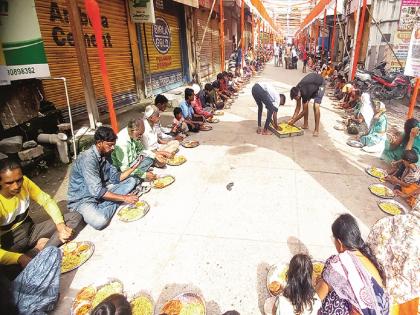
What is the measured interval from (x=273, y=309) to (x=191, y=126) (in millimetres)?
5364

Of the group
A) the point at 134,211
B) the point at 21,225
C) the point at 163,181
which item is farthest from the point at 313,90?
the point at 21,225

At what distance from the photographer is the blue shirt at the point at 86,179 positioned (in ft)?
11.5

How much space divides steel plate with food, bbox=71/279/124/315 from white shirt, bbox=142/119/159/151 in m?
2.98

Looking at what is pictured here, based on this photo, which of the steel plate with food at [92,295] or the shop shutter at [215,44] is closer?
the steel plate with food at [92,295]

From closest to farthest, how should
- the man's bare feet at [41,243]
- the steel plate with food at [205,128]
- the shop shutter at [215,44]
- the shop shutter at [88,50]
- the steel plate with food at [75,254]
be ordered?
the steel plate with food at [75,254]
the man's bare feet at [41,243]
the shop shutter at [88,50]
the steel plate with food at [205,128]
the shop shutter at [215,44]

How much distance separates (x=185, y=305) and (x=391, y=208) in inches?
122

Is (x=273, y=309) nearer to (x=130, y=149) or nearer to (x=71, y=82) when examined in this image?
(x=130, y=149)

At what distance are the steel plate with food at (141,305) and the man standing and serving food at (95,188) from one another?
4.23 feet

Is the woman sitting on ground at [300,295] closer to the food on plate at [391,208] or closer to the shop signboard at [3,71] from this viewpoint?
the food on plate at [391,208]

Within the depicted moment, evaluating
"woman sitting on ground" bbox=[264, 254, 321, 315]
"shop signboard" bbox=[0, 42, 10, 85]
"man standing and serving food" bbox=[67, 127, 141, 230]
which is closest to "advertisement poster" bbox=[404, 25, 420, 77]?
"woman sitting on ground" bbox=[264, 254, 321, 315]

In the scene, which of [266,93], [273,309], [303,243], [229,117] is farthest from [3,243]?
[229,117]

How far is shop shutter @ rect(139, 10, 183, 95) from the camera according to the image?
9.60 meters

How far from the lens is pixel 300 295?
2117 millimetres

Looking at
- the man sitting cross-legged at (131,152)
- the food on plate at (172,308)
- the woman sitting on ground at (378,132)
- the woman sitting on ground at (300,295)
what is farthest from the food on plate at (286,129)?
the food on plate at (172,308)
